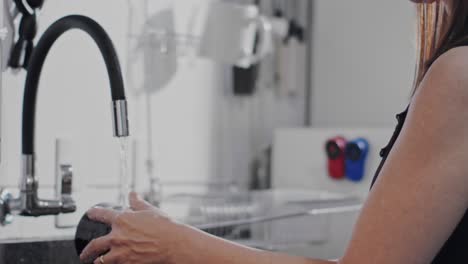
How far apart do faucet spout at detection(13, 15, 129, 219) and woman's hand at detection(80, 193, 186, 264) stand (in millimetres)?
205

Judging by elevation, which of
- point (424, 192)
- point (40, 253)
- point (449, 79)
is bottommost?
point (40, 253)

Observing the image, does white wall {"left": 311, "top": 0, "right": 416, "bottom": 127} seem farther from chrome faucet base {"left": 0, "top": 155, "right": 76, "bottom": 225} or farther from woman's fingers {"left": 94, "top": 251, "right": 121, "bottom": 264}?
woman's fingers {"left": 94, "top": 251, "right": 121, "bottom": 264}

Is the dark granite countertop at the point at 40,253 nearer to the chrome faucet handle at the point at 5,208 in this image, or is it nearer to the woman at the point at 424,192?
the chrome faucet handle at the point at 5,208

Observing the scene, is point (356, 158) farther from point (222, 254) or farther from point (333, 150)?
point (222, 254)

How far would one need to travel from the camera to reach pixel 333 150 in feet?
6.20

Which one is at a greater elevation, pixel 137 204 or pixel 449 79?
pixel 449 79

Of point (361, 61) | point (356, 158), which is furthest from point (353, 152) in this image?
point (361, 61)

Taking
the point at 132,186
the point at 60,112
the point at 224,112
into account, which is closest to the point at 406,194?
the point at 60,112

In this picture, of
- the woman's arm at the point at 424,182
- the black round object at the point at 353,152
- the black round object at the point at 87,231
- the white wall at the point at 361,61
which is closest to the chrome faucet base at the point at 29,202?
the black round object at the point at 87,231

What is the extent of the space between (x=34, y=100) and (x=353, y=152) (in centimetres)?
109

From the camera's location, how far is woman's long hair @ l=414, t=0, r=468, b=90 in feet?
2.40

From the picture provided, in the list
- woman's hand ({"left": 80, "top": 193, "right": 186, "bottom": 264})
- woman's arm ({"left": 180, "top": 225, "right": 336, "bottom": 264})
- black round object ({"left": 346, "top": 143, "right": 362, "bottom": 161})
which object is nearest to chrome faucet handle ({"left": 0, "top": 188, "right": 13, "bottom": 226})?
woman's hand ({"left": 80, "top": 193, "right": 186, "bottom": 264})

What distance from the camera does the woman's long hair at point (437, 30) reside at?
2.40 ft

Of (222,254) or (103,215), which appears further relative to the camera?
(103,215)
